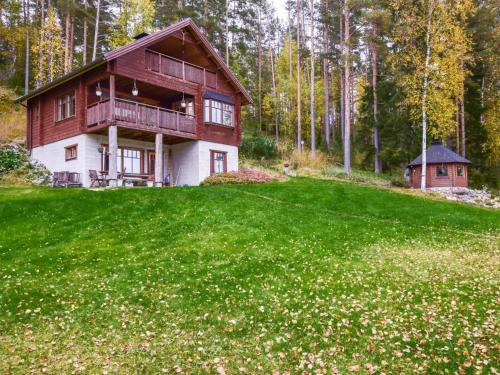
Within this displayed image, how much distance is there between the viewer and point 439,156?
106 ft

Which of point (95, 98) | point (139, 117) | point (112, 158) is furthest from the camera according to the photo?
point (95, 98)

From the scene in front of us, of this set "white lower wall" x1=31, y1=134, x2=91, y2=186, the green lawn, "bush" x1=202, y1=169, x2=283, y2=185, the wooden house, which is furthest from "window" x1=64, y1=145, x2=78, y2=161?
the green lawn

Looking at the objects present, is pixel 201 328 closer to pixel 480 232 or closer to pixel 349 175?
pixel 480 232

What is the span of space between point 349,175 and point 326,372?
2755cm

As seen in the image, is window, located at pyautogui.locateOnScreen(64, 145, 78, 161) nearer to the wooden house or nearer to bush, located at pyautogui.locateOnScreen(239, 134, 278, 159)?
the wooden house

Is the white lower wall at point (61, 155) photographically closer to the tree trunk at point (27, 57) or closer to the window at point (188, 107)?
the window at point (188, 107)

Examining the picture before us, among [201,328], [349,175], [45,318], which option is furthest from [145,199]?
[349,175]

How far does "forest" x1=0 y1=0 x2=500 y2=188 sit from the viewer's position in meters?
28.1

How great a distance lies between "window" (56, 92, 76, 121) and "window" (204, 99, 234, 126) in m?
8.84

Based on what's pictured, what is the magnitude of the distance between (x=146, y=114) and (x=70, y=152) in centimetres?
585

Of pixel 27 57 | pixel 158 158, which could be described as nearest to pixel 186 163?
pixel 158 158

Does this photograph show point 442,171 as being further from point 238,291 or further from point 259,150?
point 238,291

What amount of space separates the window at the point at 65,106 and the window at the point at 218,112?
8.84m

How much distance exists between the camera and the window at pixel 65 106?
25.8 m
